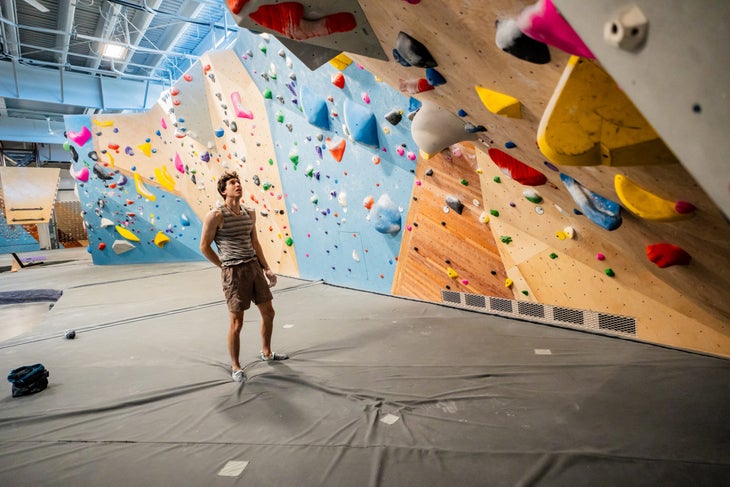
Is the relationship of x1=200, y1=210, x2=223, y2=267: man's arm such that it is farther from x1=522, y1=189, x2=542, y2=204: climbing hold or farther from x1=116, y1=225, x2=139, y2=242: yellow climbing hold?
x1=116, y1=225, x2=139, y2=242: yellow climbing hold

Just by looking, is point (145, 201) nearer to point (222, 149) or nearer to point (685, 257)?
point (222, 149)

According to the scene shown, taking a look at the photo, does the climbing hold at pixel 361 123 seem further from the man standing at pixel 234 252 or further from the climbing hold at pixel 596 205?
the climbing hold at pixel 596 205

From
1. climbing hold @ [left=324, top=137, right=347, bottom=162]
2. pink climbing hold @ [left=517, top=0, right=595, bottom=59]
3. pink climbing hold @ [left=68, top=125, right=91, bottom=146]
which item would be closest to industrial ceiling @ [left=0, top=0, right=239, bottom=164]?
pink climbing hold @ [left=68, top=125, right=91, bottom=146]

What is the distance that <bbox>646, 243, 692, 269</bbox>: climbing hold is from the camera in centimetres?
188

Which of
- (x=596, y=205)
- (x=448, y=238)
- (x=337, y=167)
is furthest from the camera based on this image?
(x=337, y=167)

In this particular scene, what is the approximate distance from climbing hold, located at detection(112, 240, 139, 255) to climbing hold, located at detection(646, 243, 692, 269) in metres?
8.73

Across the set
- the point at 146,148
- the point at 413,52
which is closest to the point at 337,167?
the point at 413,52

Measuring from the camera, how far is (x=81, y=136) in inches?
310

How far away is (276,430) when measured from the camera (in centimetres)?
168

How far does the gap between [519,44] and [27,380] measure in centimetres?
270

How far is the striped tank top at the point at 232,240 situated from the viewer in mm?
2223

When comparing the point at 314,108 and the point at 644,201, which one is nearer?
the point at 644,201

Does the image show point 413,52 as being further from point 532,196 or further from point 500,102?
point 532,196

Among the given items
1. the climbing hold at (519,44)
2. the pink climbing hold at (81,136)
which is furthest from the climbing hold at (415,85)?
the pink climbing hold at (81,136)
